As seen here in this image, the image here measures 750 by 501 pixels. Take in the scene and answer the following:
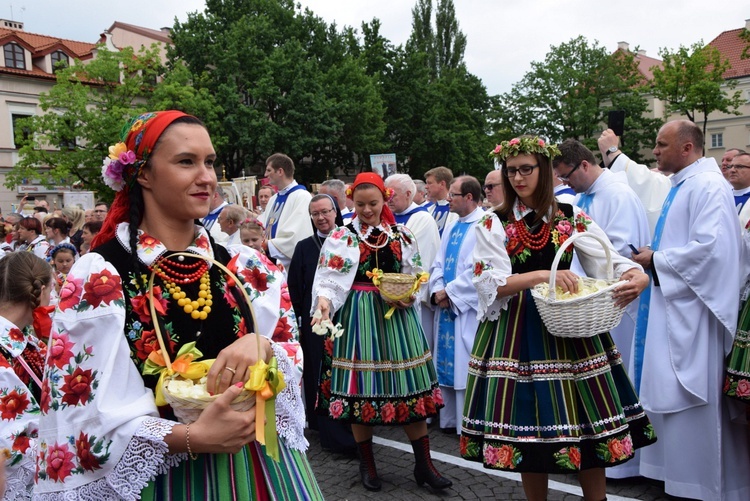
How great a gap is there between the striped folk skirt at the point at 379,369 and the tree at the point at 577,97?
3953cm

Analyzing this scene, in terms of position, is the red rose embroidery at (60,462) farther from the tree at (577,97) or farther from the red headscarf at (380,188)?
the tree at (577,97)

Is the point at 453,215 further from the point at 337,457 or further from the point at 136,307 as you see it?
the point at 136,307

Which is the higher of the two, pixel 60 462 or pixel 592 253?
pixel 592 253

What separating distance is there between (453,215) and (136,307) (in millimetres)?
6165

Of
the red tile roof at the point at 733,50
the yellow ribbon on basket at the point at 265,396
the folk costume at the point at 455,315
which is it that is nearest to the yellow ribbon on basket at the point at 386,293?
the folk costume at the point at 455,315

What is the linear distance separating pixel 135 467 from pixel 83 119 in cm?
2834

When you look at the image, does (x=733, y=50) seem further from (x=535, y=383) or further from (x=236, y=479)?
(x=236, y=479)

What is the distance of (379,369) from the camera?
490 centimetres

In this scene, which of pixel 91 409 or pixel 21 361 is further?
pixel 21 361

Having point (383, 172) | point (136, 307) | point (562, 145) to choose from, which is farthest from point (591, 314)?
point (383, 172)

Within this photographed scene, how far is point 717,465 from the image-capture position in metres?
4.17

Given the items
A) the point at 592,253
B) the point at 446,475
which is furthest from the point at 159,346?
the point at 446,475

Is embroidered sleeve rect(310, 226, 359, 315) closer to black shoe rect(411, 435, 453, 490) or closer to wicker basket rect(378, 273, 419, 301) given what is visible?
wicker basket rect(378, 273, 419, 301)

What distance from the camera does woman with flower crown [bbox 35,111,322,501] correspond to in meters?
1.73
